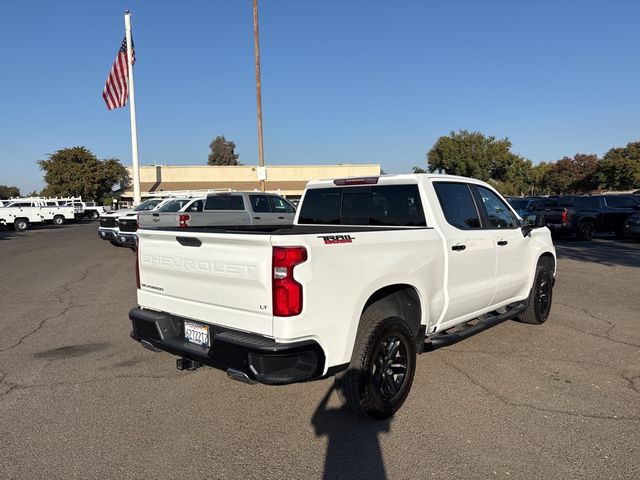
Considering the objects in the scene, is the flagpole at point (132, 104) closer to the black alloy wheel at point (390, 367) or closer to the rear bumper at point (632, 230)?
the rear bumper at point (632, 230)

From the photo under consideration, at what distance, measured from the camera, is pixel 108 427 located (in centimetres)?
369

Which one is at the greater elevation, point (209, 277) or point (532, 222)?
point (532, 222)

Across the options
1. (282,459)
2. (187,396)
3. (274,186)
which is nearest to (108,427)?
(187,396)

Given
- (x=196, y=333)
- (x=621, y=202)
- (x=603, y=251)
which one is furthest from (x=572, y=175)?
(x=196, y=333)

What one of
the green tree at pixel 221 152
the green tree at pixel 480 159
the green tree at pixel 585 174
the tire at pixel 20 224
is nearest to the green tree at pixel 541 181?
the green tree at pixel 585 174

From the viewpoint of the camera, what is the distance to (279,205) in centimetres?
1534

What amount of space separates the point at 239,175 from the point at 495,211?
5176 centimetres

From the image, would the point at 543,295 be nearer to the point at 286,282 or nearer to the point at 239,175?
the point at 286,282

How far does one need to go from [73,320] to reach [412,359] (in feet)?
17.2

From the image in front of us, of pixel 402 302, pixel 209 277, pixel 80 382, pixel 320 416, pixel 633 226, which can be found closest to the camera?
pixel 209 277

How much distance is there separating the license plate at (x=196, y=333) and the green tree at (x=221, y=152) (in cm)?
10152

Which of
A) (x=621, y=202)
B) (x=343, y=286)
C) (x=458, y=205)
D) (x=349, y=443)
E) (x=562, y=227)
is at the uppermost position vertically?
(x=458, y=205)

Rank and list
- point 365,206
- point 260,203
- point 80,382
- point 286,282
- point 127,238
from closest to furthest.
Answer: point 286,282 → point 80,382 → point 365,206 → point 260,203 → point 127,238

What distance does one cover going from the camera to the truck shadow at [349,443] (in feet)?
10.2
